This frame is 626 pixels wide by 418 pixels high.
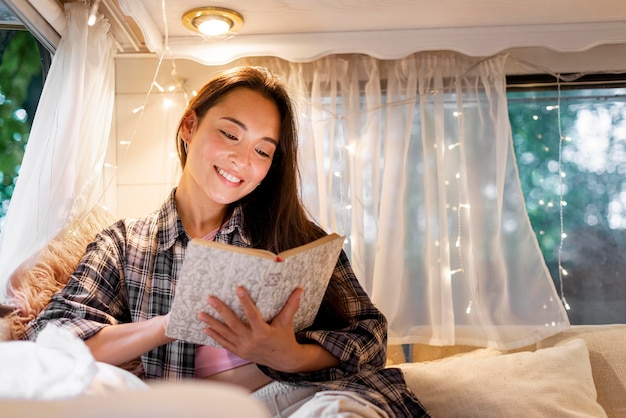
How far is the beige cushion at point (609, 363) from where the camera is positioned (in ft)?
6.04

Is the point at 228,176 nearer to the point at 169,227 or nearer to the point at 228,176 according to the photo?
the point at 228,176

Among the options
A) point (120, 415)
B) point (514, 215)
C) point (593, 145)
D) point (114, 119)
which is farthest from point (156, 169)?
point (120, 415)

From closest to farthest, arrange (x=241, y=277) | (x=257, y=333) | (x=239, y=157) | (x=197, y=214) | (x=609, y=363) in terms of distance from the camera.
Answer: (x=241, y=277) < (x=257, y=333) < (x=239, y=157) < (x=197, y=214) < (x=609, y=363)

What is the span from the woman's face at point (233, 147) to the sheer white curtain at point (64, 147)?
1.14 feet

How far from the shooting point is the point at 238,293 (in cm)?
125

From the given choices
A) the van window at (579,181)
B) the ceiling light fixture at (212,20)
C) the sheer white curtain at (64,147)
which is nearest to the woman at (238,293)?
the sheer white curtain at (64,147)

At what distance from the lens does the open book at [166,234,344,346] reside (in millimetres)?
1181

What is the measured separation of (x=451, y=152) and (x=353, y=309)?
79cm

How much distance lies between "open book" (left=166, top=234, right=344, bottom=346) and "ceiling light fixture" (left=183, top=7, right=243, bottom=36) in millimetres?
931

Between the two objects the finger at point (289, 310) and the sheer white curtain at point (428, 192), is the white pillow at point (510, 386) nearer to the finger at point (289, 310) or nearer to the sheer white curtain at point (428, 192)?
the sheer white curtain at point (428, 192)

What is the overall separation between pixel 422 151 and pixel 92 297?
1.18 meters

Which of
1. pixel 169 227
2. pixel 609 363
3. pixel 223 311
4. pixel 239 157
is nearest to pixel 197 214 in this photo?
pixel 169 227

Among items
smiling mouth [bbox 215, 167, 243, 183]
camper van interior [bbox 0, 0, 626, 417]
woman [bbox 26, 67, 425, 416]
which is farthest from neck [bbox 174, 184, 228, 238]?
camper van interior [bbox 0, 0, 626, 417]

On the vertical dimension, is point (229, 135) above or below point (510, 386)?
above
